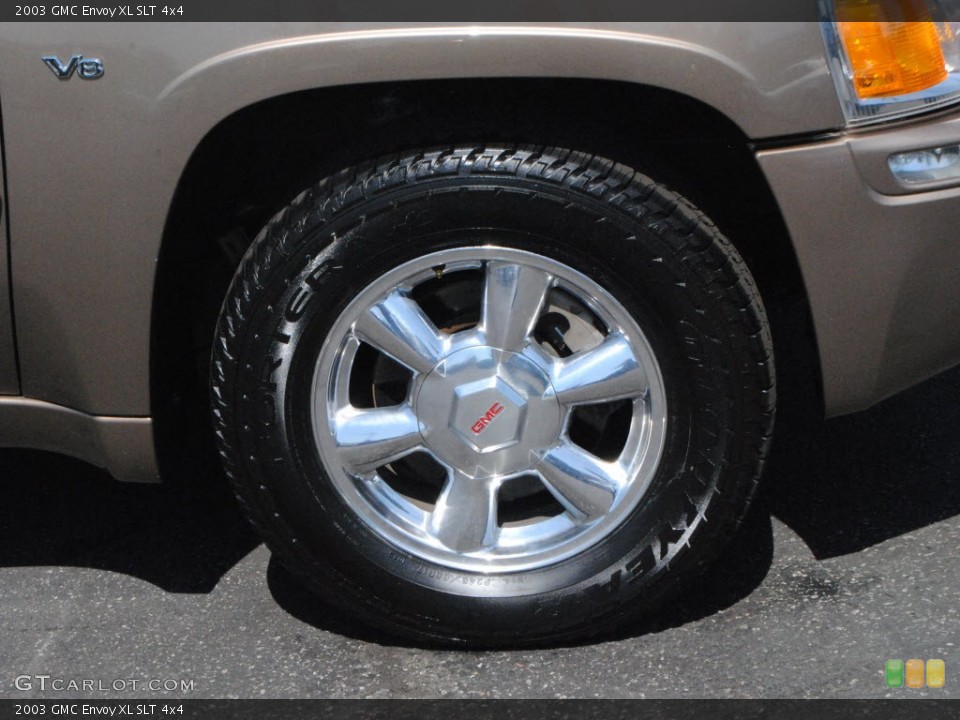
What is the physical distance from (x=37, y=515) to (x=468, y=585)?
Result: 1193 millimetres

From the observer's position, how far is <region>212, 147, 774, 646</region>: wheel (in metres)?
2.19

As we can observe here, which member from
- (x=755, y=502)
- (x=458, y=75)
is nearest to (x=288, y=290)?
(x=458, y=75)

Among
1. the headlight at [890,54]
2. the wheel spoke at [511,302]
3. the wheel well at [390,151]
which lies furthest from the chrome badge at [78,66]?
the headlight at [890,54]

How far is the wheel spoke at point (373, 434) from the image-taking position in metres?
2.36

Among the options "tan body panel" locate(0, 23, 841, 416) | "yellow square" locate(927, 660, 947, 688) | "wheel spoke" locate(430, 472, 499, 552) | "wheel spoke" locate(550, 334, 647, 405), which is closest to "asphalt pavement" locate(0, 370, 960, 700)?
"yellow square" locate(927, 660, 947, 688)

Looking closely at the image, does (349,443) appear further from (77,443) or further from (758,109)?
(758,109)

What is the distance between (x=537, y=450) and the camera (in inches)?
93.1

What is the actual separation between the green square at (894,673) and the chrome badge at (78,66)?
1721 millimetres

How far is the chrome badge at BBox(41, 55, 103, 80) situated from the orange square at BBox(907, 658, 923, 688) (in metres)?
1.75

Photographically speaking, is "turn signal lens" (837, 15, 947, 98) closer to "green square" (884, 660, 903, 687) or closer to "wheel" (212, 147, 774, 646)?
"wheel" (212, 147, 774, 646)

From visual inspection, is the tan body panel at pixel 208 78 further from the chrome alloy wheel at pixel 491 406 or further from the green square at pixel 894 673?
the green square at pixel 894 673
